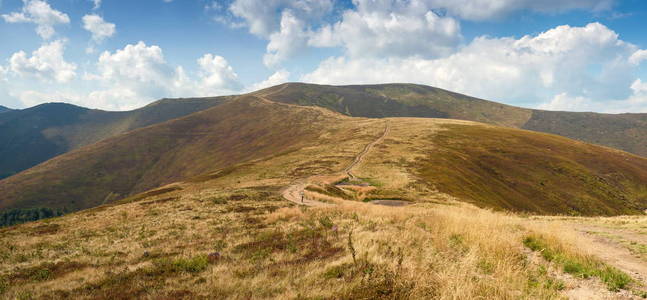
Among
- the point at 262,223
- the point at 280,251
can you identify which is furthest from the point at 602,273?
the point at 262,223

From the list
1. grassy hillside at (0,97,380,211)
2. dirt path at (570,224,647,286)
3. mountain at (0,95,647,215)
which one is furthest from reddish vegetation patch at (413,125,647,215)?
grassy hillside at (0,97,380,211)

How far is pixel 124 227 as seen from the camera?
21750 mm

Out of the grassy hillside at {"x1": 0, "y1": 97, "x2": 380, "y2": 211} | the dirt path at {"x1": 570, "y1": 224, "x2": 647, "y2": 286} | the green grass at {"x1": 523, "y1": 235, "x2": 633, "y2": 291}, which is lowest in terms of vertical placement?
the grassy hillside at {"x1": 0, "y1": 97, "x2": 380, "y2": 211}

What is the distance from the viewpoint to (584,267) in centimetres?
881

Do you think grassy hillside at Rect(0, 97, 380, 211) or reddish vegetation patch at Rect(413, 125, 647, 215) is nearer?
reddish vegetation patch at Rect(413, 125, 647, 215)

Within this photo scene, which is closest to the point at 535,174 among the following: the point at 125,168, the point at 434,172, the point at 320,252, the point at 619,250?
the point at 434,172

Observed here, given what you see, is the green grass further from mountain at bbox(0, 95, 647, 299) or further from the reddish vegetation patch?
the reddish vegetation patch

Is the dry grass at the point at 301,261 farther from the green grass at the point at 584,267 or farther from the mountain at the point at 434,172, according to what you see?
the mountain at the point at 434,172

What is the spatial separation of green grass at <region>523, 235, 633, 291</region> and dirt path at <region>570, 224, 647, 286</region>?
2.20 ft

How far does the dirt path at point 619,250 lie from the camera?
31.3ft

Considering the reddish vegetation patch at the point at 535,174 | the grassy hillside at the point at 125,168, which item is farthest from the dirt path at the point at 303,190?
the grassy hillside at the point at 125,168

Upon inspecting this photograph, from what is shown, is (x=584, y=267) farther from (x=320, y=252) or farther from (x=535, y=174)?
(x=535, y=174)

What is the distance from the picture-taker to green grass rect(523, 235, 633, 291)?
8.05 meters

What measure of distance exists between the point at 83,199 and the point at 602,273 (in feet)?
659
